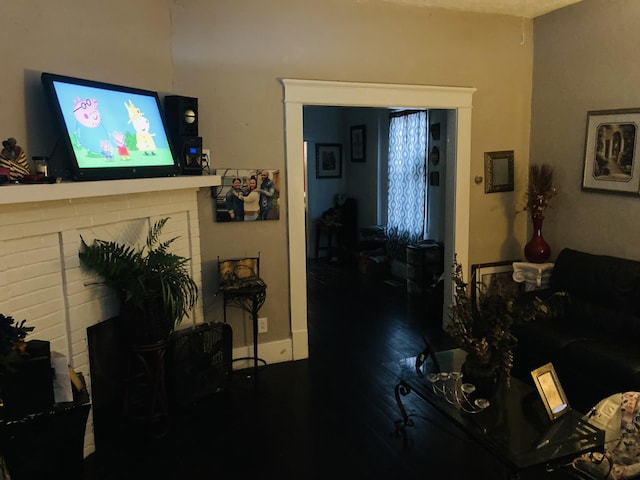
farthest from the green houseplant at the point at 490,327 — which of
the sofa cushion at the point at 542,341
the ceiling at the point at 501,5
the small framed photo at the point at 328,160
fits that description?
the small framed photo at the point at 328,160

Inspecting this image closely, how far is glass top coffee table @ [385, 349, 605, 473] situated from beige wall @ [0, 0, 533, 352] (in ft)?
5.39

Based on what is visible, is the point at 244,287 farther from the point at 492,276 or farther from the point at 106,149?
the point at 492,276

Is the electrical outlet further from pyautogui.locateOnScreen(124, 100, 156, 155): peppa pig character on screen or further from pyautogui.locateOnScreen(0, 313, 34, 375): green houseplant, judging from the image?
pyautogui.locateOnScreen(0, 313, 34, 375): green houseplant

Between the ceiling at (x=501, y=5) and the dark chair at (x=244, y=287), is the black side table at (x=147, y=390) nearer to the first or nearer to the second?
the dark chair at (x=244, y=287)

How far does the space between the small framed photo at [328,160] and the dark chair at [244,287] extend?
4333mm

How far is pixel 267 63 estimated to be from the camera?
11.8 ft

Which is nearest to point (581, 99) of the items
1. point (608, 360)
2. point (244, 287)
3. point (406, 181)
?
point (608, 360)

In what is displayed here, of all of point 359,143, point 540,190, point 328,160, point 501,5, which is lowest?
point 540,190

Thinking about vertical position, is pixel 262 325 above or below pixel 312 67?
below

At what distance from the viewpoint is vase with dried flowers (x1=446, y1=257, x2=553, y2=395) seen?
245cm

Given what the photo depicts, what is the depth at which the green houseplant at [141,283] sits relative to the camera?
2.64 meters

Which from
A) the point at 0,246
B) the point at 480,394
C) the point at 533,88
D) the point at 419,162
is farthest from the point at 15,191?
the point at 419,162

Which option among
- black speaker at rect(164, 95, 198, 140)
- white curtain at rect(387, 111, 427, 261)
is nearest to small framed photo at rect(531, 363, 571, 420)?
black speaker at rect(164, 95, 198, 140)

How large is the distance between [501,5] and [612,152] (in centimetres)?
147
